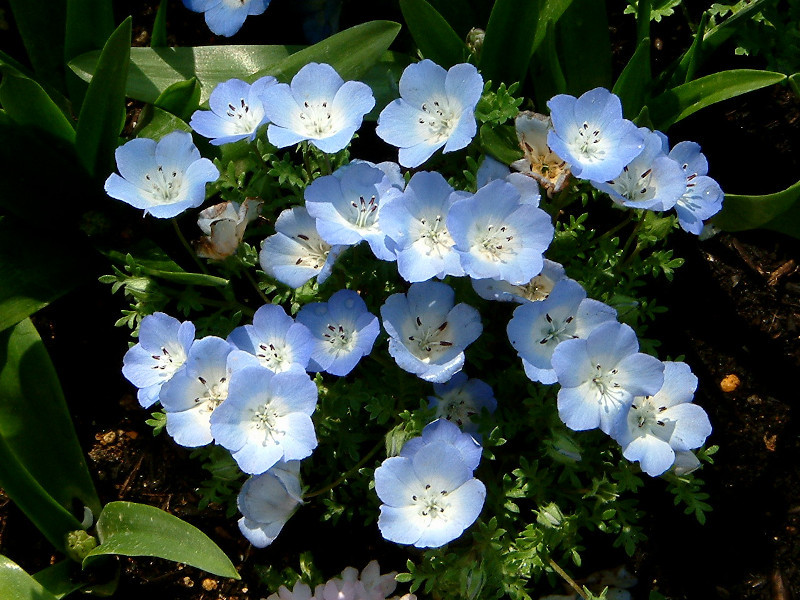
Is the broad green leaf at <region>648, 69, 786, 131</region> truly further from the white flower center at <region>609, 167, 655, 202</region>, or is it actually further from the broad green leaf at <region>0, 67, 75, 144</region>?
the broad green leaf at <region>0, 67, 75, 144</region>

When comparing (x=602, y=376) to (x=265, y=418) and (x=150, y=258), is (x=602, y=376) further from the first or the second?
(x=150, y=258)

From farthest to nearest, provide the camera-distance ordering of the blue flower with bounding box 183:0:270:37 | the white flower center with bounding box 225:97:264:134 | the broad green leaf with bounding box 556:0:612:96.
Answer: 1. the blue flower with bounding box 183:0:270:37
2. the broad green leaf with bounding box 556:0:612:96
3. the white flower center with bounding box 225:97:264:134

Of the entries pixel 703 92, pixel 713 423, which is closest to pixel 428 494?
pixel 713 423

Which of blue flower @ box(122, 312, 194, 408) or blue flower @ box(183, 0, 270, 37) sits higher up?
blue flower @ box(183, 0, 270, 37)

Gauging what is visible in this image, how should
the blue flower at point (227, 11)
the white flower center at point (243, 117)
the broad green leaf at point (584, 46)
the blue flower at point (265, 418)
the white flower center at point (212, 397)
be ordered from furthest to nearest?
the blue flower at point (227, 11), the broad green leaf at point (584, 46), the white flower center at point (243, 117), the white flower center at point (212, 397), the blue flower at point (265, 418)

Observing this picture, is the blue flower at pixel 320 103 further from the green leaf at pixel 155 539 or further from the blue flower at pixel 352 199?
the green leaf at pixel 155 539

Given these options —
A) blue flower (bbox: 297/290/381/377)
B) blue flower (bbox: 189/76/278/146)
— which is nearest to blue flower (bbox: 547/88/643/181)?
blue flower (bbox: 297/290/381/377)

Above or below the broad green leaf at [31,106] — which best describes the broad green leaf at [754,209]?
below

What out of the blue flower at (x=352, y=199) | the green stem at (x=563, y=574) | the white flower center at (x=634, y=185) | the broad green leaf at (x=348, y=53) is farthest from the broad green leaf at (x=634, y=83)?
the green stem at (x=563, y=574)
